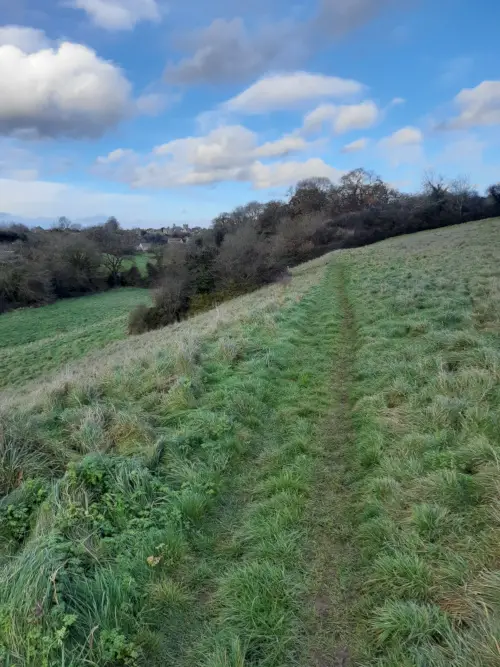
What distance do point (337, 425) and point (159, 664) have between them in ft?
12.8

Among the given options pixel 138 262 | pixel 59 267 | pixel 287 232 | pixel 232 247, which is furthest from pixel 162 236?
pixel 232 247

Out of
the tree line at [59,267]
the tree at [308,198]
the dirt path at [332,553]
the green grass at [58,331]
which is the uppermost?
the tree at [308,198]

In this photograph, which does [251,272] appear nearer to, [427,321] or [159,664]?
[427,321]

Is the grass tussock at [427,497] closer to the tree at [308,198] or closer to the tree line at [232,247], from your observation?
the tree line at [232,247]

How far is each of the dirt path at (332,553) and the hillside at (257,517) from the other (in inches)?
0.7

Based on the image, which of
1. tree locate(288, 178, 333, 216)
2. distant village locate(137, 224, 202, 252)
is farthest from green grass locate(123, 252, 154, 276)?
tree locate(288, 178, 333, 216)

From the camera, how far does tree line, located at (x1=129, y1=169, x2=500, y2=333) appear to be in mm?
31109

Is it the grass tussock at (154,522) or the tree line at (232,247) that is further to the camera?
the tree line at (232,247)

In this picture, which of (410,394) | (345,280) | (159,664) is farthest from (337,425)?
(345,280)

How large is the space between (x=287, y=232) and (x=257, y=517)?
47289mm

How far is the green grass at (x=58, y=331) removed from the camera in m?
24.6

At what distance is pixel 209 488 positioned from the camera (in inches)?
185

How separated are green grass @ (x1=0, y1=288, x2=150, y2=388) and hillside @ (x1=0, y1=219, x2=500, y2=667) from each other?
18.8 meters

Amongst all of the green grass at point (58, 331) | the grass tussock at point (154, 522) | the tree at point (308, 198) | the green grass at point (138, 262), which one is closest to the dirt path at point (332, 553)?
the grass tussock at point (154, 522)
